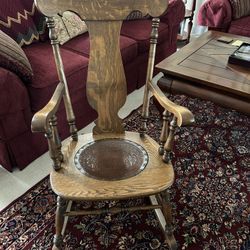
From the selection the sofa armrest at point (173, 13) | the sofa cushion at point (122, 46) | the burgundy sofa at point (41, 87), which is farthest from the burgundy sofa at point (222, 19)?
the sofa cushion at point (122, 46)

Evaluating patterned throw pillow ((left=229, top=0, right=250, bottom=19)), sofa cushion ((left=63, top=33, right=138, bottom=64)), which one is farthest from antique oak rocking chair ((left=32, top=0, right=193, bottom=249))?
patterned throw pillow ((left=229, top=0, right=250, bottom=19))

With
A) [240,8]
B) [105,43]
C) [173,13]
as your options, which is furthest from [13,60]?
[240,8]

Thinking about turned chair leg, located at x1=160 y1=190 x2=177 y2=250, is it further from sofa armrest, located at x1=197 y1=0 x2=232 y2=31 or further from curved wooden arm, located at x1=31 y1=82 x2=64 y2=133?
sofa armrest, located at x1=197 y1=0 x2=232 y2=31

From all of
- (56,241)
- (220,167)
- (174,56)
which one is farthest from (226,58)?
(56,241)

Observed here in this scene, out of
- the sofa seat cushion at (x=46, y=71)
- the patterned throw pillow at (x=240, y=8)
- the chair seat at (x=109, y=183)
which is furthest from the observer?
the patterned throw pillow at (x=240, y=8)

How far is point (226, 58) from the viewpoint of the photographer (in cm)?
183

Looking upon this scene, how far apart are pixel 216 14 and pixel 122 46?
1150 mm

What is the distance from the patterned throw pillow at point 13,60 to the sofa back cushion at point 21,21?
39cm

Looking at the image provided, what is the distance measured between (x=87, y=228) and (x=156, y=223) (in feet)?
1.14

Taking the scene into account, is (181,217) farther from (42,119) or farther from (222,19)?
(222,19)

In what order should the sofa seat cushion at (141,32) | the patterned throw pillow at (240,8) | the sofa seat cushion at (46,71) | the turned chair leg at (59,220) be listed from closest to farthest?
the turned chair leg at (59,220) → the sofa seat cushion at (46,71) → the sofa seat cushion at (141,32) → the patterned throw pillow at (240,8)

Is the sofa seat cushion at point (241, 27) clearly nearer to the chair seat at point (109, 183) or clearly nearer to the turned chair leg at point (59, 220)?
the chair seat at point (109, 183)

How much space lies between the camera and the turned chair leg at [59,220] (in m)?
1.14

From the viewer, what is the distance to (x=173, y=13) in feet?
8.33
